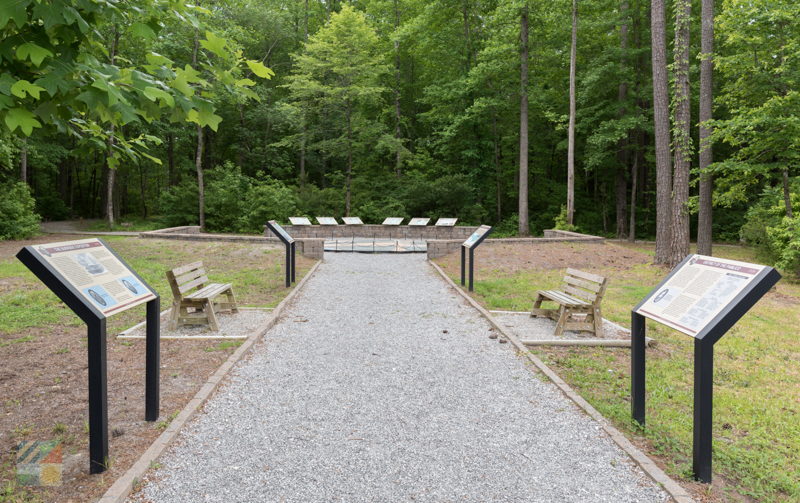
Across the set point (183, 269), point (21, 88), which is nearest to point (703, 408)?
point (21, 88)

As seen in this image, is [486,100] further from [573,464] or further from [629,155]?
[573,464]

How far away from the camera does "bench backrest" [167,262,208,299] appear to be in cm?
592

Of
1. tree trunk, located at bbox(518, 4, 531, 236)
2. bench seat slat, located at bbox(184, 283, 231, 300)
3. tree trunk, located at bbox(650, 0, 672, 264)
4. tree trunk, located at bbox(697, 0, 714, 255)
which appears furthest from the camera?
tree trunk, located at bbox(518, 4, 531, 236)

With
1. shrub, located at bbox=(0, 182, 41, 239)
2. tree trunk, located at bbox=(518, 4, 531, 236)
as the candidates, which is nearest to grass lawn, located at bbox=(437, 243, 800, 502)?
tree trunk, located at bbox=(518, 4, 531, 236)

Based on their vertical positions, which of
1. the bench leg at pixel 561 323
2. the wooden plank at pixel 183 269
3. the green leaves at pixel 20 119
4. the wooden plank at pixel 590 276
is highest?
the green leaves at pixel 20 119

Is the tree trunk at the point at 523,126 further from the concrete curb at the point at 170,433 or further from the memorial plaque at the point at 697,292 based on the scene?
the memorial plaque at the point at 697,292

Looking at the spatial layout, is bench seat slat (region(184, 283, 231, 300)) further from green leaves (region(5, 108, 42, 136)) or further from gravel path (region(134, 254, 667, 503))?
green leaves (region(5, 108, 42, 136))

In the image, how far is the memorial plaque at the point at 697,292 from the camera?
111 inches

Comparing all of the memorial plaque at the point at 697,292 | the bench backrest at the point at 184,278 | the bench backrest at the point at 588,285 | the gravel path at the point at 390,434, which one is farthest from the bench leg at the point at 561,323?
the bench backrest at the point at 184,278

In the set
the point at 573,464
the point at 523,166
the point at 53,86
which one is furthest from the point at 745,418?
the point at 523,166

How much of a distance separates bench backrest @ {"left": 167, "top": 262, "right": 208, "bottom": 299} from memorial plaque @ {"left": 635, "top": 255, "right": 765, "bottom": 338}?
16.7ft

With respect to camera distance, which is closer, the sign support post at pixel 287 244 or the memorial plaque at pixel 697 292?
the memorial plaque at pixel 697 292

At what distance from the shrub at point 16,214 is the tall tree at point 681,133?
69.6 feet

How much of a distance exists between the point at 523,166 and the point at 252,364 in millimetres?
19516
